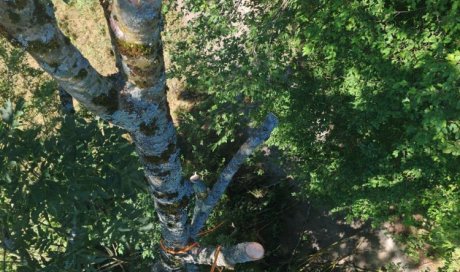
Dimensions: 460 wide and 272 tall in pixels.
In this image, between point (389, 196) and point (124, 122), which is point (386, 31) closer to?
point (389, 196)

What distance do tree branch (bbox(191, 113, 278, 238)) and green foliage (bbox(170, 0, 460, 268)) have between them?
Result: 1907mm

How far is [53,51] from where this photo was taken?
2502 millimetres

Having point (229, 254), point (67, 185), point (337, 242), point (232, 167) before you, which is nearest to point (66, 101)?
point (67, 185)

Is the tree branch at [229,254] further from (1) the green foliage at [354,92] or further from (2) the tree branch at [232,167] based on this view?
(1) the green foliage at [354,92]

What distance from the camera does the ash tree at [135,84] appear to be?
7.82 feet

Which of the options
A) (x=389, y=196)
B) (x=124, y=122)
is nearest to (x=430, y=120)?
(x=389, y=196)

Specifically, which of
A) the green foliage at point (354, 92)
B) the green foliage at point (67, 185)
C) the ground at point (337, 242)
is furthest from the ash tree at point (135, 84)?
the ground at point (337, 242)

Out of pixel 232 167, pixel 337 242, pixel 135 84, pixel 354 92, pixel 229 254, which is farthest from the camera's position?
pixel 337 242

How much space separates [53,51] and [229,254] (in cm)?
258

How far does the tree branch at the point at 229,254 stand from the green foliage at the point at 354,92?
244cm

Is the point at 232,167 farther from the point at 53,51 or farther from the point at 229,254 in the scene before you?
the point at 53,51

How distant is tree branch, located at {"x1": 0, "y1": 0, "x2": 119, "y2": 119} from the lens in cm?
229

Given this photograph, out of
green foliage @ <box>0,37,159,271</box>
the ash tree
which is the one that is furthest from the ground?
green foliage @ <box>0,37,159,271</box>

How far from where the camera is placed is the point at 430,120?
15.0 feet
